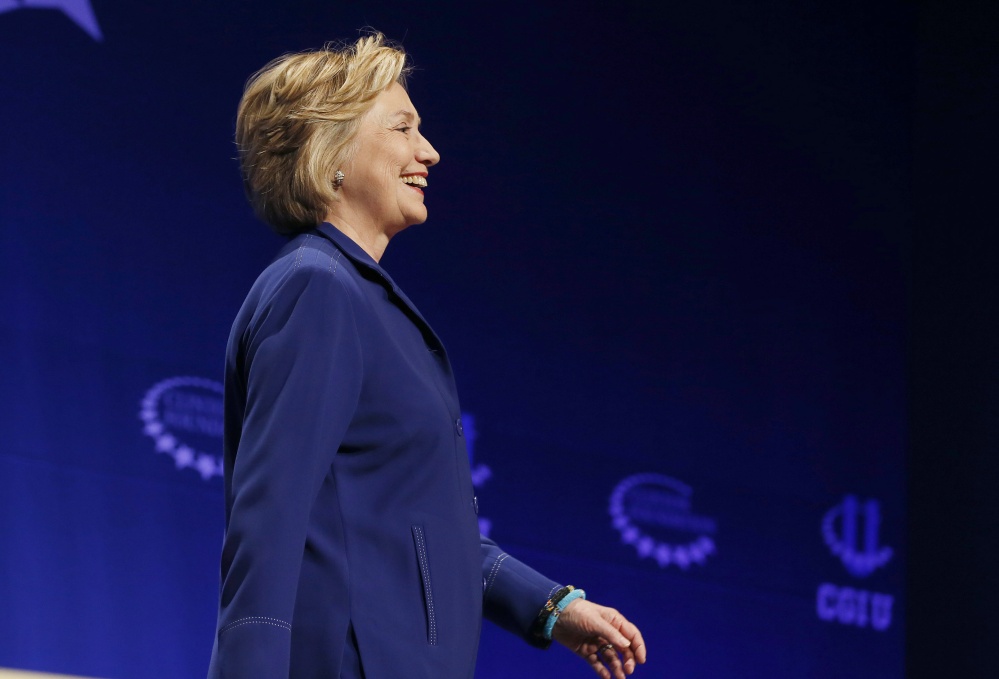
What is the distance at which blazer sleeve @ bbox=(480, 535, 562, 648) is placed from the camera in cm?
148

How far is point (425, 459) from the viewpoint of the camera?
126 centimetres

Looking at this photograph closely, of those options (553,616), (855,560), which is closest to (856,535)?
(855,560)

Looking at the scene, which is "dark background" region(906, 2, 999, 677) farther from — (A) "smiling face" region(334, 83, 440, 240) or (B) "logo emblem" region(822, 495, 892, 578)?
(A) "smiling face" region(334, 83, 440, 240)

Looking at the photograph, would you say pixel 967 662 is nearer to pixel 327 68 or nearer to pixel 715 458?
pixel 715 458

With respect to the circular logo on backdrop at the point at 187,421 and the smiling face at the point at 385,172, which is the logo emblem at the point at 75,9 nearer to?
the circular logo on backdrop at the point at 187,421

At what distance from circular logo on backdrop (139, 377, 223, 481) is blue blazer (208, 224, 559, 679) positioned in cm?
135

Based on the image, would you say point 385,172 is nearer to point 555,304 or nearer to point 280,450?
point 280,450

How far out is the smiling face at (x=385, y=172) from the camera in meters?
1.41

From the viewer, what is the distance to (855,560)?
3.76 m

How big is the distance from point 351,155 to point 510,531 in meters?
1.93

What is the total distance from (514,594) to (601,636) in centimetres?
12

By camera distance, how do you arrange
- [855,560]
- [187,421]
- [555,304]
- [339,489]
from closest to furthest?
1. [339,489]
2. [187,421]
3. [555,304]
4. [855,560]


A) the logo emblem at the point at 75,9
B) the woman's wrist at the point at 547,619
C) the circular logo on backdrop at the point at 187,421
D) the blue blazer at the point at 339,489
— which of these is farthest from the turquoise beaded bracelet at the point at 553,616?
the logo emblem at the point at 75,9

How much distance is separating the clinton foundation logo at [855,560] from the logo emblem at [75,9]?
2.51 meters
